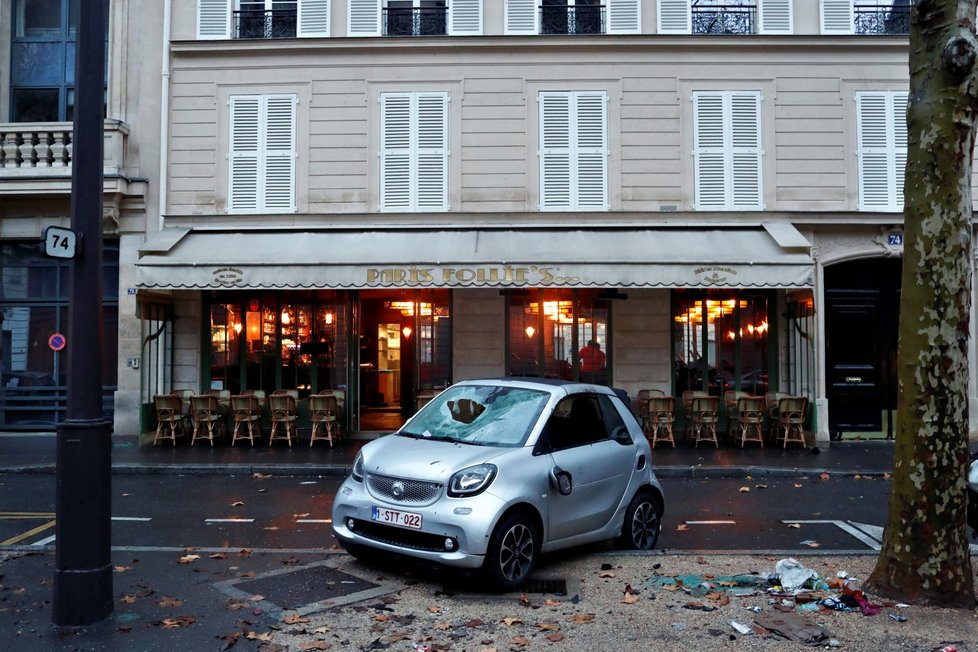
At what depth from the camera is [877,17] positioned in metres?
15.0

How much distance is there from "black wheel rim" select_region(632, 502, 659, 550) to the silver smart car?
0.01m

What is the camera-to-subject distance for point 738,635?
473 cm

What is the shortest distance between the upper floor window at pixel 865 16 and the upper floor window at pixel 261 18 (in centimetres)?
976

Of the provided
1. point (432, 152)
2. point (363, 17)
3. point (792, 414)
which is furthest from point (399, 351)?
point (792, 414)

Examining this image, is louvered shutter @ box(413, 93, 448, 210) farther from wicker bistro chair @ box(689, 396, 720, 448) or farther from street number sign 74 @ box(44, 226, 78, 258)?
street number sign 74 @ box(44, 226, 78, 258)

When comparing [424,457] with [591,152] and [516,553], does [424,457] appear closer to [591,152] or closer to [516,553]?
[516,553]

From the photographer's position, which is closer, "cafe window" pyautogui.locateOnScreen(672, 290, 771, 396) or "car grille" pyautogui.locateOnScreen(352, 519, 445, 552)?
"car grille" pyautogui.locateOnScreen(352, 519, 445, 552)

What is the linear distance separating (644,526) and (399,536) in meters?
2.41

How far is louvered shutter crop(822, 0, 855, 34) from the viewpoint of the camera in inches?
585

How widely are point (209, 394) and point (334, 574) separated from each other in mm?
9032

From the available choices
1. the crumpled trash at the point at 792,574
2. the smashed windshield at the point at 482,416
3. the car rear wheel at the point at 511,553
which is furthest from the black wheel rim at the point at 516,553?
the crumpled trash at the point at 792,574

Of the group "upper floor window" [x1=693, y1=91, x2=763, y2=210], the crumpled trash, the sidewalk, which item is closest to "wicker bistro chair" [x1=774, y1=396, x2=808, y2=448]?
the sidewalk

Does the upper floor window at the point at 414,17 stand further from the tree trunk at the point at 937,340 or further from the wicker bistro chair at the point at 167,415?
the tree trunk at the point at 937,340

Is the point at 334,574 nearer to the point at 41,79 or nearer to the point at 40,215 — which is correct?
the point at 40,215
